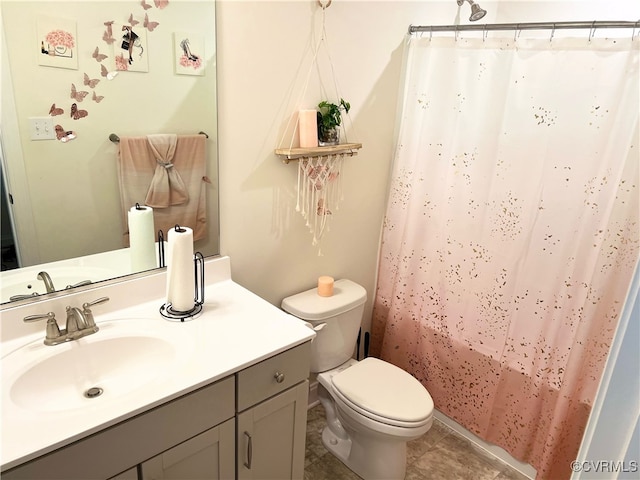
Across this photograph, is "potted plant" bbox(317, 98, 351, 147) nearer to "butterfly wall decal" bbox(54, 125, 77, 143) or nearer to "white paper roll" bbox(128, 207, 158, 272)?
"white paper roll" bbox(128, 207, 158, 272)

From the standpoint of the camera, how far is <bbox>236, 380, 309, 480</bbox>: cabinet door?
1400 millimetres

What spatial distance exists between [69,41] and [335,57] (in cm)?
100

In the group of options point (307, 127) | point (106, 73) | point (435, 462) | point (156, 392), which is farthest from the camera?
point (435, 462)

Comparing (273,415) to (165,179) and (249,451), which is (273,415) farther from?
(165,179)

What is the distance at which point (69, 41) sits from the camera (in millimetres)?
1288

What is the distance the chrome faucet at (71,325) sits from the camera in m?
1.30

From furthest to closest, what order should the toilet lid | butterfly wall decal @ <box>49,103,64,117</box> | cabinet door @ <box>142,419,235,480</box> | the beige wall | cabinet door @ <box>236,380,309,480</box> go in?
1. the toilet lid
2. the beige wall
3. cabinet door @ <box>236,380,309,480</box>
4. butterfly wall decal @ <box>49,103,64,117</box>
5. cabinet door @ <box>142,419,235,480</box>

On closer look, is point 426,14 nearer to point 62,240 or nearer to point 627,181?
point 627,181

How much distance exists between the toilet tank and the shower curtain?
1.20 feet

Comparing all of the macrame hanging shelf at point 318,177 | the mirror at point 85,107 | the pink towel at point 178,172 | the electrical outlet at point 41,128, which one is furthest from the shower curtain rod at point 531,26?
the electrical outlet at point 41,128

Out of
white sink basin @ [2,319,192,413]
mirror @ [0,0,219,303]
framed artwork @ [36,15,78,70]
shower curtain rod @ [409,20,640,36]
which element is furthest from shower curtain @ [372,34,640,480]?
framed artwork @ [36,15,78,70]

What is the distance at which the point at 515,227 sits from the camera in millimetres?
1879

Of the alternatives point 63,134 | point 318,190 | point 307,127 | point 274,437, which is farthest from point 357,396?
point 63,134

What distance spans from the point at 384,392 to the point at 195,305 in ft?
2.84
